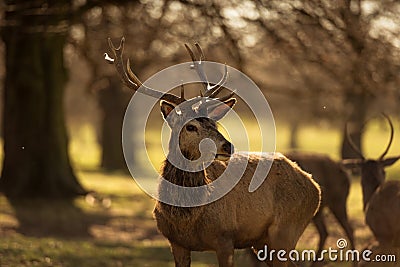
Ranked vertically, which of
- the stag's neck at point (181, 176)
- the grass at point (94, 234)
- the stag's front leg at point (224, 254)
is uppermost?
the stag's neck at point (181, 176)

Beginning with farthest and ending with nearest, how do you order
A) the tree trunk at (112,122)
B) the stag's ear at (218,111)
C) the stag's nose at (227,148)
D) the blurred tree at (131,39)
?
the tree trunk at (112,122)
the blurred tree at (131,39)
the stag's ear at (218,111)
the stag's nose at (227,148)

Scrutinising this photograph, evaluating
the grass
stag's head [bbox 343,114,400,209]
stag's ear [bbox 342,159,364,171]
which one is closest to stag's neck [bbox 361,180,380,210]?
stag's head [bbox 343,114,400,209]

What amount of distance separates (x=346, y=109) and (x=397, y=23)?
54.1ft

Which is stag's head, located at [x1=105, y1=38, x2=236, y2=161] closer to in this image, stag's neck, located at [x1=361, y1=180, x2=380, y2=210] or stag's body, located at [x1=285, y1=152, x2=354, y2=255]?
stag's neck, located at [x1=361, y1=180, x2=380, y2=210]

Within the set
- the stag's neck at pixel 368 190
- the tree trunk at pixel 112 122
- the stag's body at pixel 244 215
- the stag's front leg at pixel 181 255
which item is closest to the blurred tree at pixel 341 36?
the stag's neck at pixel 368 190

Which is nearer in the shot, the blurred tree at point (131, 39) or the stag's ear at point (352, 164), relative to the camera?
the stag's ear at point (352, 164)

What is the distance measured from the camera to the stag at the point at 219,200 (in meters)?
9.01

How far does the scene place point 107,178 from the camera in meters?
33.3

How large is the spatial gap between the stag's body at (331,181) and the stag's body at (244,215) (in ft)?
13.4

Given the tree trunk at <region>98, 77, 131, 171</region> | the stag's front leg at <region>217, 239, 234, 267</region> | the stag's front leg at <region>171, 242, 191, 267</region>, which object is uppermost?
the stag's front leg at <region>217, 239, 234, 267</region>

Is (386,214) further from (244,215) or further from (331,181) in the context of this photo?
(244,215)

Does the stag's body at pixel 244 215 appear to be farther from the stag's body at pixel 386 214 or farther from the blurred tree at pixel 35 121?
the blurred tree at pixel 35 121

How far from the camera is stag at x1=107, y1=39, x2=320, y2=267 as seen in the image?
9.01m

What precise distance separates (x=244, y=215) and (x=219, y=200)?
15.9 inches
